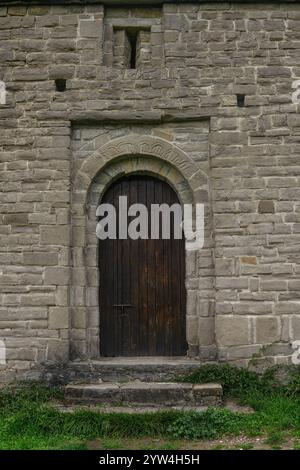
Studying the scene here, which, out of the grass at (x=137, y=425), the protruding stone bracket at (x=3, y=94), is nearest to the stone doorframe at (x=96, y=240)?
the grass at (x=137, y=425)

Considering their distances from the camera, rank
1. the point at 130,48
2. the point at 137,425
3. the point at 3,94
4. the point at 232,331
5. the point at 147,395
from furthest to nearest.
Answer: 1. the point at 130,48
2. the point at 3,94
3. the point at 232,331
4. the point at 147,395
5. the point at 137,425

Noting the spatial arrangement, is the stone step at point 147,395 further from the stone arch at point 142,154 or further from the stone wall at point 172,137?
the stone arch at point 142,154

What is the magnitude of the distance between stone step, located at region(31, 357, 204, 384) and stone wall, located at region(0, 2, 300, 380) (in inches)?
6.7

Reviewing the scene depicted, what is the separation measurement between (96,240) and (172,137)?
170 centimetres

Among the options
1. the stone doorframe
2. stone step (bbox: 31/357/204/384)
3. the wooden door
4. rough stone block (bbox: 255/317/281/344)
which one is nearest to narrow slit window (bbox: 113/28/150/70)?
the stone doorframe

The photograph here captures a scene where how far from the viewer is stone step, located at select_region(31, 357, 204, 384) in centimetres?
642

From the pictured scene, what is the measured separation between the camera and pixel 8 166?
6.75m

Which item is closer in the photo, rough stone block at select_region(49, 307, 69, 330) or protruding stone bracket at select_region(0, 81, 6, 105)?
rough stone block at select_region(49, 307, 69, 330)

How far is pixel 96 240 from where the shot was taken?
690 cm

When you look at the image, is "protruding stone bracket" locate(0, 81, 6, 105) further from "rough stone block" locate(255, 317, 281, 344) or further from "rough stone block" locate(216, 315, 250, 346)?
"rough stone block" locate(255, 317, 281, 344)

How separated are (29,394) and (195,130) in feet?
12.9

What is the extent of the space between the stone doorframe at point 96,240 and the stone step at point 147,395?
0.63m

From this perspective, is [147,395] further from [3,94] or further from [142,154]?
[3,94]

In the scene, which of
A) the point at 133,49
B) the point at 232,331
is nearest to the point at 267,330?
the point at 232,331
